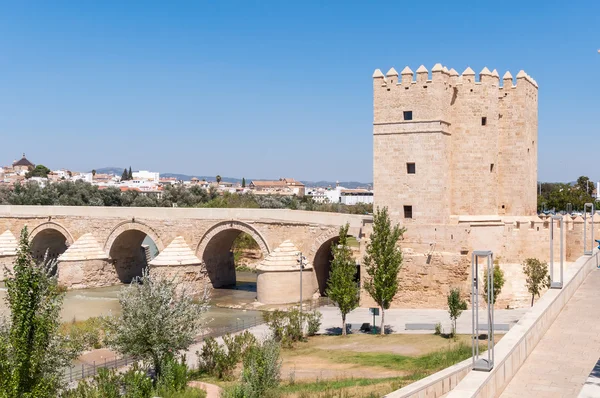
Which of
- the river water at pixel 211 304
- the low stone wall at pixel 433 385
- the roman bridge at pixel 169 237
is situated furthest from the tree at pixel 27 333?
the roman bridge at pixel 169 237

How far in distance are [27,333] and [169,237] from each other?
24.0 metres

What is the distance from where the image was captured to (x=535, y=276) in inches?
914

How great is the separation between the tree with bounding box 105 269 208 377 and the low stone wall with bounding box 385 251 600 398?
24.0ft

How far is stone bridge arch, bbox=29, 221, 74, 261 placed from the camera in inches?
1503

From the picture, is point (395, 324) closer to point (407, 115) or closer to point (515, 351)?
point (407, 115)

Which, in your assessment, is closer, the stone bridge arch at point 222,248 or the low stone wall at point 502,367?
the low stone wall at point 502,367

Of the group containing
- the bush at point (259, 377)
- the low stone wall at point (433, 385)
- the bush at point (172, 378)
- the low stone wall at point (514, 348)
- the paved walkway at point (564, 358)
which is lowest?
the bush at point (172, 378)

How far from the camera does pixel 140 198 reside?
63.8 metres

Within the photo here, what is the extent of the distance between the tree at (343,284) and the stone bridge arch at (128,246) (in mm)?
15034

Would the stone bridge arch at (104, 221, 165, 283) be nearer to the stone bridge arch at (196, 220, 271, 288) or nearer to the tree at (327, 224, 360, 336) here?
the stone bridge arch at (196, 220, 271, 288)

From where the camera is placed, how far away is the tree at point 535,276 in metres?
23.2

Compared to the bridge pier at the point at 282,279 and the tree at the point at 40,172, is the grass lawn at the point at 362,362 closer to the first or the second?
the bridge pier at the point at 282,279

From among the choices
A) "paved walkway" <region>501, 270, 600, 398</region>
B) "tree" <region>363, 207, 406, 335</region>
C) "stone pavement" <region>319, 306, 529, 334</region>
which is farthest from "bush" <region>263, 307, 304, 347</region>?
"paved walkway" <region>501, 270, 600, 398</region>

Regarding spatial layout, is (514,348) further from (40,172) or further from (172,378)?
(40,172)
